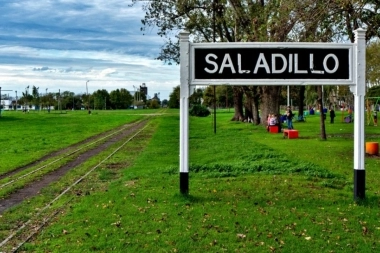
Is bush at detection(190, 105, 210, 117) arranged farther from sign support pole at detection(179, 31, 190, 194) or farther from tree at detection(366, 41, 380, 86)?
sign support pole at detection(179, 31, 190, 194)

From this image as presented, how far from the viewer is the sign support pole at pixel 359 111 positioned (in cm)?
879

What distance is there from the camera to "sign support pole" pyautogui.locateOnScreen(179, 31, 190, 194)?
8898 mm

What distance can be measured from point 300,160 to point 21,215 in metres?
8.93

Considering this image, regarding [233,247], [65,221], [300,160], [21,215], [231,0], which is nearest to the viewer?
[233,247]

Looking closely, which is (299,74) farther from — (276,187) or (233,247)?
(233,247)

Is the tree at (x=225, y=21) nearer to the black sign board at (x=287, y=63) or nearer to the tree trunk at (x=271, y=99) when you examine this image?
the tree trunk at (x=271, y=99)

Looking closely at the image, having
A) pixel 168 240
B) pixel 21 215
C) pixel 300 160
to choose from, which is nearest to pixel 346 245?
pixel 168 240

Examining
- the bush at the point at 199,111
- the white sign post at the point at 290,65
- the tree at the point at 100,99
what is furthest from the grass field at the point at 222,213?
the tree at the point at 100,99

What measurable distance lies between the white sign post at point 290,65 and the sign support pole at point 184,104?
2 centimetres

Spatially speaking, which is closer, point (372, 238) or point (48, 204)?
point (372, 238)

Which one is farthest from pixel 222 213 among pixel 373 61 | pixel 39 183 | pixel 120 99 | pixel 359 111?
pixel 120 99

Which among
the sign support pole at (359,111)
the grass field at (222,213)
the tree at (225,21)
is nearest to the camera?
the grass field at (222,213)

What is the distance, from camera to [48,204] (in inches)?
372

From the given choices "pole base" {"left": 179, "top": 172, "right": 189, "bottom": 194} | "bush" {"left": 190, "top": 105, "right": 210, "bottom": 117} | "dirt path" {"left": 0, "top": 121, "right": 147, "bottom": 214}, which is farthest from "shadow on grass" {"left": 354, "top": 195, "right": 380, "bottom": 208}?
"bush" {"left": 190, "top": 105, "right": 210, "bottom": 117}
